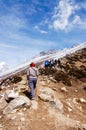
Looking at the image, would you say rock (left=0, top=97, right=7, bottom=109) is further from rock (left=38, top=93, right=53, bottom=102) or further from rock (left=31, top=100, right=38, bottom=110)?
rock (left=38, top=93, right=53, bottom=102)

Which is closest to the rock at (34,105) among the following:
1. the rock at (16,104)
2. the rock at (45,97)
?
the rock at (16,104)

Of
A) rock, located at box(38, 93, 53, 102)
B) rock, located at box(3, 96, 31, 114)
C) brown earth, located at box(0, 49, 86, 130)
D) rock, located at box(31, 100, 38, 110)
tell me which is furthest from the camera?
rock, located at box(38, 93, 53, 102)

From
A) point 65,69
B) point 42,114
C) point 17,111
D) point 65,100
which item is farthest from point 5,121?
point 65,69

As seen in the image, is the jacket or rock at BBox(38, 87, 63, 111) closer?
the jacket

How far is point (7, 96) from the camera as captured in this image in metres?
17.4

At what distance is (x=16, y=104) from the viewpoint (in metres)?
16.0

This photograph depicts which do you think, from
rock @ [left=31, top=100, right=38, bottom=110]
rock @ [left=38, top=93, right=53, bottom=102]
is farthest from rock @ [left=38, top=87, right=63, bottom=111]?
rock @ [left=31, top=100, right=38, bottom=110]

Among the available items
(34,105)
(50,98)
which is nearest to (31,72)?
(34,105)

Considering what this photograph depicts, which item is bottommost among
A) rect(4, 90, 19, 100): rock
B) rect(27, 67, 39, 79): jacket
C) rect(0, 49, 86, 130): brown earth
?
rect(0, 49, 86, 130): brown earth

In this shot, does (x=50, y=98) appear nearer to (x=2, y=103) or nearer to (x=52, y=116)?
(x=52, y=116)

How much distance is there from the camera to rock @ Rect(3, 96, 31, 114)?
15.8m

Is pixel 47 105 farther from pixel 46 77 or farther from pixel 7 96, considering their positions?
pixel 46 77

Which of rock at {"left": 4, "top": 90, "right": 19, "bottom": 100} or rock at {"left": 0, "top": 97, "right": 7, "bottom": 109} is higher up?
rock at {"left": 4, "top": 90, "right": 19, "bottom": 100}

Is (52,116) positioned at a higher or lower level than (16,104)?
lower
